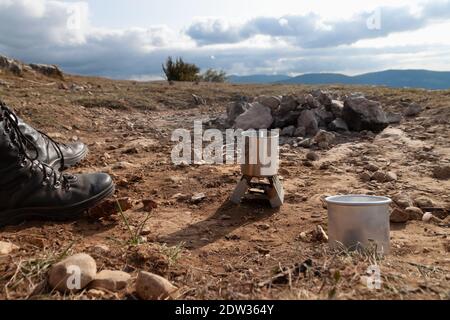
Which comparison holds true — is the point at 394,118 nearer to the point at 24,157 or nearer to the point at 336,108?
the point at 336,108

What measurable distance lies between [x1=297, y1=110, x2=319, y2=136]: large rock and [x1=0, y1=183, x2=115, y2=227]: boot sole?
3511mm

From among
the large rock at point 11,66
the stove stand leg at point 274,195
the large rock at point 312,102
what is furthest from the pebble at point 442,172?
the large rock at point 11,66

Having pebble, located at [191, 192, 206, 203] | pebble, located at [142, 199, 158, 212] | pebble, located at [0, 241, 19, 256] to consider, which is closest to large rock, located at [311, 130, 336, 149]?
pebble, located at [191, 192, 206, 203]

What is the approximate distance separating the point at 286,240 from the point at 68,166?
2.14 m

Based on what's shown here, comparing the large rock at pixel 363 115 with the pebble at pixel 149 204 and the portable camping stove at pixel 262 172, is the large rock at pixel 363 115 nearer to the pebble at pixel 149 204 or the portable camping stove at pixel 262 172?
the portable camping stove at pixel 262 172

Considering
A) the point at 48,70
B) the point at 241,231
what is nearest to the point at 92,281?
the point at 241,231

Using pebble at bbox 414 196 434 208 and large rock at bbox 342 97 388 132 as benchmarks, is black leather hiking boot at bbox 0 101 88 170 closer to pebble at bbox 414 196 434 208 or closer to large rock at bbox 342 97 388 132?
pebble at bbox 414 196 434 208

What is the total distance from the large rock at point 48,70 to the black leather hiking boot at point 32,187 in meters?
13.5

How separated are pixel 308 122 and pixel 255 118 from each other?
2.45ft

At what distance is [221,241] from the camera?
8.10 feet

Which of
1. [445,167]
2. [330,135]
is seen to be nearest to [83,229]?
[445,167]

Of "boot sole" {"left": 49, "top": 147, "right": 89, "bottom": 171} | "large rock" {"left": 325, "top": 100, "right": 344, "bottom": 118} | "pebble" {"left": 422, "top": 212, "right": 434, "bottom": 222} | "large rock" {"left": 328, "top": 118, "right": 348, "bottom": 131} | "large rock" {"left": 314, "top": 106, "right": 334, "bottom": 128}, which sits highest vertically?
"large rock" {"left": 325, "top": 100, "right": 344, "bottom": 118}

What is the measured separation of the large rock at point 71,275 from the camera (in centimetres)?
156

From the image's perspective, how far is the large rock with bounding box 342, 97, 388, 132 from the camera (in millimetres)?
5758
